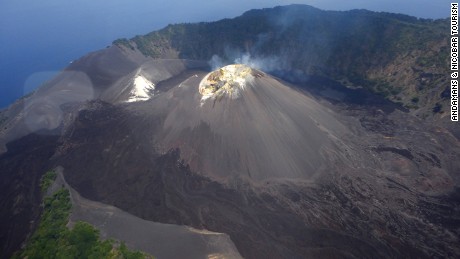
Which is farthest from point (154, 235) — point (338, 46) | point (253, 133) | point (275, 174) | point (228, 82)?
point (338, 46)

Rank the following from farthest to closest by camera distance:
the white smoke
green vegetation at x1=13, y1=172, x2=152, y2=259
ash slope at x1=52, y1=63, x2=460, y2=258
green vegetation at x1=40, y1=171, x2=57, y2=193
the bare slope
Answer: the white smoke → green vegetation at x1=40, y1=171, x2=57, y2=193 → ash slope at x1=52, y1=63, x2=460, y2=258 → the bare slope → green vegetation at x1=13, y1=172, x2=152, y2=259

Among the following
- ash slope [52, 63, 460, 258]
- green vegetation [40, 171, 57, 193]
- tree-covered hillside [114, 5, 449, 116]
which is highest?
tree-covered hillside [114, 5, 449, 116]

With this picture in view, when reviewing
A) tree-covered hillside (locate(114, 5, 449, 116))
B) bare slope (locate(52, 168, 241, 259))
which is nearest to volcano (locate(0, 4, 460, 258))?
bare slope (locate(52, 168, 241, 259))

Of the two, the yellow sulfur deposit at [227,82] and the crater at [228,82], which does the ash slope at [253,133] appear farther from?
the yellow sulfur deposit at [227,82]

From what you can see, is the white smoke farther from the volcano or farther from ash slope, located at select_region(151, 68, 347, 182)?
ash slope, located at select_region(151, 68, 347, 182)

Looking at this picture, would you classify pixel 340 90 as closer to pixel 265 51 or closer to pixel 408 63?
pixel 408 63

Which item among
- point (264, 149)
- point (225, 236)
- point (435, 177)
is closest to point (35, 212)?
point (225, 236)
